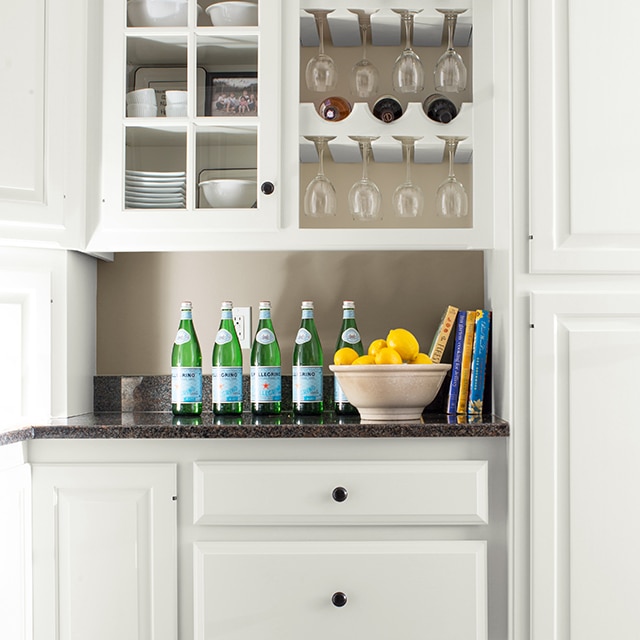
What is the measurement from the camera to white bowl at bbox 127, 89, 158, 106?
216 centimetres

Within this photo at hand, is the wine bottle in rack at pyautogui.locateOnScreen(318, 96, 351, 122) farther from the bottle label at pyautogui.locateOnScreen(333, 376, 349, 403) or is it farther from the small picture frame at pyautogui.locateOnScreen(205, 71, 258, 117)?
the bottle label at pyautogui.locateOnScreen(333, 376, 349, 403)

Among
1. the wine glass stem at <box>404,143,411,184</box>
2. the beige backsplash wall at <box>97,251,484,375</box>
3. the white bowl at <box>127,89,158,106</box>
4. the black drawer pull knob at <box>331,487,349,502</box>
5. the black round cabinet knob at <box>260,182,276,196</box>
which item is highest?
the white bowl at <box>127,89,158,106</box>

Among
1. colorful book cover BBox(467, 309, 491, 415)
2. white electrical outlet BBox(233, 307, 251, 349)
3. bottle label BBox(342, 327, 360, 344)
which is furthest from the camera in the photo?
white electrical outlet BBox(233, 307, 251, 349)

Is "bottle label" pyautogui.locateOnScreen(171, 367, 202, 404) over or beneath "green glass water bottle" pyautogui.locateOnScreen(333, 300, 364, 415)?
beneath

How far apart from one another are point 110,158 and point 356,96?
0.69m

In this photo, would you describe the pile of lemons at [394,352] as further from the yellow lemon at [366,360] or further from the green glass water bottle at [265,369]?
the green glass water bottle at [265,369]

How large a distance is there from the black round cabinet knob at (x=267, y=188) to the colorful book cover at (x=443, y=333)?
1.86ft

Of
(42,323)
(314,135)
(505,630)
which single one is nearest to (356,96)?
(314,135)

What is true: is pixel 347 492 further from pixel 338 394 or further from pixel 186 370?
pixel 186 370

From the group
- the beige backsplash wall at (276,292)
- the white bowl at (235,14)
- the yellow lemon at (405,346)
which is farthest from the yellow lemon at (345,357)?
the white bowl at (235,14)

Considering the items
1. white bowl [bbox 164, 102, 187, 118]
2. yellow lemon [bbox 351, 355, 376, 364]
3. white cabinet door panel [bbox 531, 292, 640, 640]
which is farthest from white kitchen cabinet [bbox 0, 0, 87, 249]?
white cabinet door panel [bbox 531, 292, 640, 640]

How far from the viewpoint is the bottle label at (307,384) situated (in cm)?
218

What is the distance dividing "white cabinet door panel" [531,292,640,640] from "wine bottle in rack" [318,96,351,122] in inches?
31.5

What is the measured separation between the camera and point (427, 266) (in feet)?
7.87
